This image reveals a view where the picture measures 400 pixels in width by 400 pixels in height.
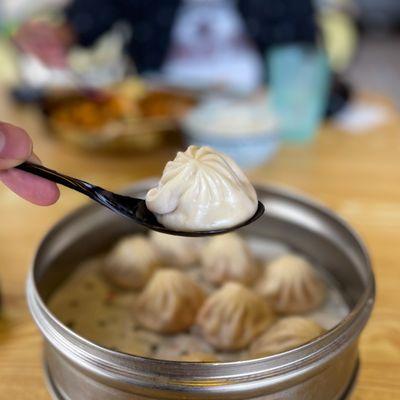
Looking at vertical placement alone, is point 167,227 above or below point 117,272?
above

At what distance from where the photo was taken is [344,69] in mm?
5410

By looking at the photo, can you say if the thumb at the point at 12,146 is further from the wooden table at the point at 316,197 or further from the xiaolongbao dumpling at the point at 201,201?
the wooden table at the point at 316,197

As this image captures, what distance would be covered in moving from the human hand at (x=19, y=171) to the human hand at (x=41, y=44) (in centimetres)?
114

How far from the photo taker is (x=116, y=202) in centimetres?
87

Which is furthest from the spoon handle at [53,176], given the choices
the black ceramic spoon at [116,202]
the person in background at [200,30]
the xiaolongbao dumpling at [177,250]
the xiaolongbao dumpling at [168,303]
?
the person in background at [200,30]

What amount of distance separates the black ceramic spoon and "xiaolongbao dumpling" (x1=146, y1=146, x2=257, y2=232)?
0.01 meters

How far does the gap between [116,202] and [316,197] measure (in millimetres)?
844

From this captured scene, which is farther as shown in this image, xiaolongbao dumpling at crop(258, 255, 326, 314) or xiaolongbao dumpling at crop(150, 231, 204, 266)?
xiaolongbao dumpling at crop(150, 231, 204, 266)

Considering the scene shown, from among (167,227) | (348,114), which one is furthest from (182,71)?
(167,227)

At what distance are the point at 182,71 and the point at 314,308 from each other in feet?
6.46

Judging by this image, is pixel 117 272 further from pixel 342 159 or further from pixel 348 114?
pixel 348 114

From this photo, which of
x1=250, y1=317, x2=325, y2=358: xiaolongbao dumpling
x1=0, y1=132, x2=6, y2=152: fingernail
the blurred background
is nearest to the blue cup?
the blurred background

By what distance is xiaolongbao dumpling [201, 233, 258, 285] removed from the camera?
1.22m

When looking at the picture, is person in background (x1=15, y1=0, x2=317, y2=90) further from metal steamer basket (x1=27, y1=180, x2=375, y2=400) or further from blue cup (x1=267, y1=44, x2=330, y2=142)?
metal steamer basket (x1=27, y1=180, x2=375, y2=400)
